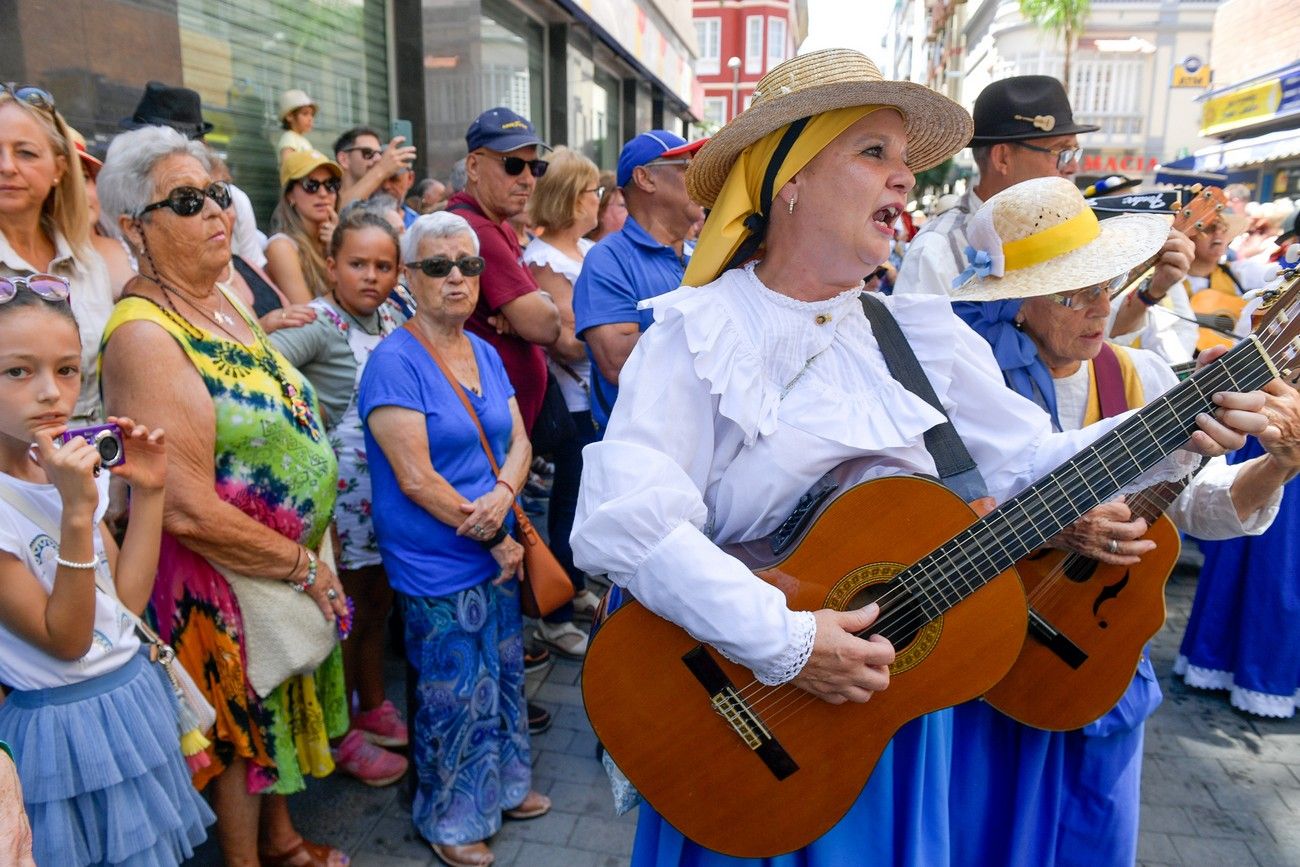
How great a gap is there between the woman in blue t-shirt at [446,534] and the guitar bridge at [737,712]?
4.62ft

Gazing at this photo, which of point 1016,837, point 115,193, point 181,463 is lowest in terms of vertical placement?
point 1016,837

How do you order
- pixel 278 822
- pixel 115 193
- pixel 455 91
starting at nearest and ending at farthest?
1. pixel 115 193
2. pixel 278 822
3. pixel 455 91

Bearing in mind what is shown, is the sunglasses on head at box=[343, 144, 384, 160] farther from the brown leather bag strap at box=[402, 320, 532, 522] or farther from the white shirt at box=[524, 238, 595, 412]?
the brown leather bag strap at box=[402, 320, 532, 522]

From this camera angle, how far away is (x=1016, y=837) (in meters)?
2.27

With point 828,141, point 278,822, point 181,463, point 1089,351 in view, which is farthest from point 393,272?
point 1089,351

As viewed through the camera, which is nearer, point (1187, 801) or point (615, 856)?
point (615, 856)

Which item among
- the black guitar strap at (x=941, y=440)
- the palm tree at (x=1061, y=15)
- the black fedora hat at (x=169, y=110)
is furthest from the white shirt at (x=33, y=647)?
the palm tree at (x=1061, y=15)

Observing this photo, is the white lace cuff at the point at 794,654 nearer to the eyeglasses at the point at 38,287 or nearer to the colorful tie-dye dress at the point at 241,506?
the colorful tie-dye dress at the point at 241,506

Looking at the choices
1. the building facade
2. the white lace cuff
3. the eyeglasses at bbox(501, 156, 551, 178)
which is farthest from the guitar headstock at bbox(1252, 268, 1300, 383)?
the building facade

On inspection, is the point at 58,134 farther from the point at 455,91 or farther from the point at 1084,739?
the point at 455,91

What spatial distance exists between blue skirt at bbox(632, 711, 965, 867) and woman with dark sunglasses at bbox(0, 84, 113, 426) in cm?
203

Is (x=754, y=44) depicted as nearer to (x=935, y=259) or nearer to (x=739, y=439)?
(x=935, y=259)

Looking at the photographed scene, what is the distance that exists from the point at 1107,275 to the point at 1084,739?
122cm

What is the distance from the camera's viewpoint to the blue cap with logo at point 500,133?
4.38 m
